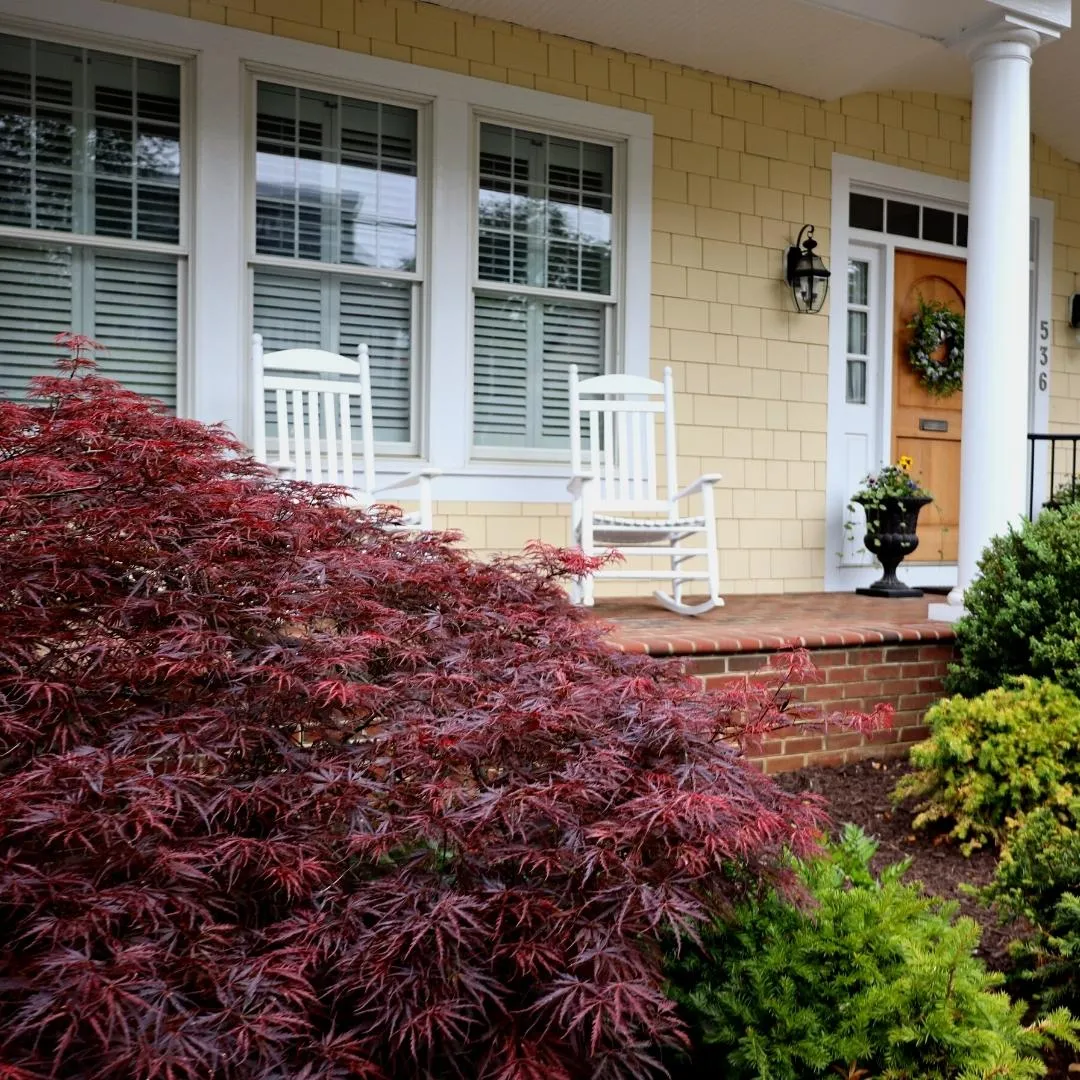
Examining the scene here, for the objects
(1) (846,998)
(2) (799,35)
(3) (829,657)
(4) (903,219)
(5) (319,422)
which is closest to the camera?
(1) (846,998)

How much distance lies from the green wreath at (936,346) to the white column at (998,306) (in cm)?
161

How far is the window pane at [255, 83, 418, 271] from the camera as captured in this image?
457 cm

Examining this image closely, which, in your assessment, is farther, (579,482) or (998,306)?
(998,306)

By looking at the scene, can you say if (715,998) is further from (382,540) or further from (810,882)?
(382,540)

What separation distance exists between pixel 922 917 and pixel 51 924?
1462 mm

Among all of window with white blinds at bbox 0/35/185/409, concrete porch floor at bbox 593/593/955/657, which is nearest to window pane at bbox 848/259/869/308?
concrete porch floor at bbox 593/593/955/657

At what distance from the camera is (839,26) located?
16.5 ft

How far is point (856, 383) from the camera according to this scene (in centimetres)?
615

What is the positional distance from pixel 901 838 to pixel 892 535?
102 inches

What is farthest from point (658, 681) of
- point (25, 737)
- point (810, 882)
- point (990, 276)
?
point (990, 276)

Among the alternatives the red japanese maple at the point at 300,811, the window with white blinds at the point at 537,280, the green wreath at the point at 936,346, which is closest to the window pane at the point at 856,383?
the green wreath at the point at 936,346

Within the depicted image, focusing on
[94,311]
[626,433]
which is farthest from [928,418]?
[94,311]

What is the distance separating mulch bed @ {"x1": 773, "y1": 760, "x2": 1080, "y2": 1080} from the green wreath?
2942 millimetres

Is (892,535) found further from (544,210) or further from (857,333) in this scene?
(544,210)
